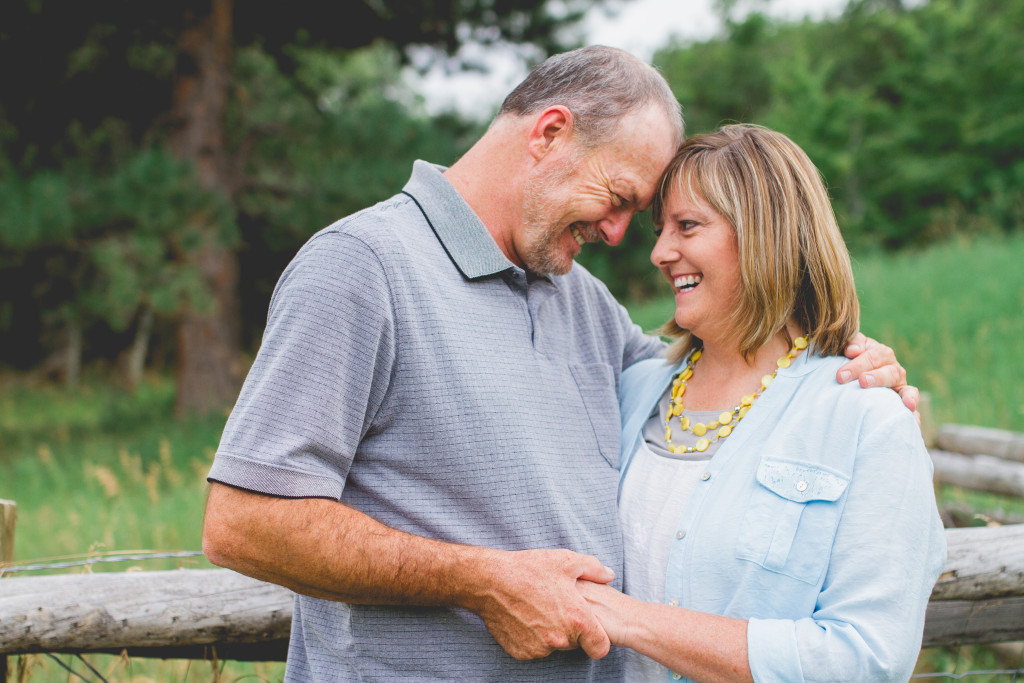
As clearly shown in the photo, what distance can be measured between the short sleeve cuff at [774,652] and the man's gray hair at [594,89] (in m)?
1.34

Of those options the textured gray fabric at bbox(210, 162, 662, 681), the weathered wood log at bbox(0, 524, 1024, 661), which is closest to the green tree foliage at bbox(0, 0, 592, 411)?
the weathered wood log at bbox(0, 524, 1024, 661)

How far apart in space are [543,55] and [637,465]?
817cm

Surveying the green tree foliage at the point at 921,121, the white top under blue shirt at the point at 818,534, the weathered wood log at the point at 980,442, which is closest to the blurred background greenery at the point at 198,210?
the weathered wood log at the point at 980,442

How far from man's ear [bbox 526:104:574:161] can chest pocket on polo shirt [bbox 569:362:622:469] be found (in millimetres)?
617

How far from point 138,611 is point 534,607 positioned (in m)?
1.20

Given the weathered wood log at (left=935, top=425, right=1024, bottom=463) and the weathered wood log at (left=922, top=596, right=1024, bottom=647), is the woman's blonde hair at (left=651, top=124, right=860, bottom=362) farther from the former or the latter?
the weathered wood log at (left=935, top=425, right=1024, bottom=463)

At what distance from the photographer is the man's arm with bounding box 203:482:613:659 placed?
1.58 metres

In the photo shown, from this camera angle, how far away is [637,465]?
2.23 meters

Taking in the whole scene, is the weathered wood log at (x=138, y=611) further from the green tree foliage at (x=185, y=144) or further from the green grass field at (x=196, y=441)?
the green tree foliage at (x=185, y=144)

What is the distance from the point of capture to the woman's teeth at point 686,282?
2219 millimetres

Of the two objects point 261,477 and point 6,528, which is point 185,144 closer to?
point 6,528

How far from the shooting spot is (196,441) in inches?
307

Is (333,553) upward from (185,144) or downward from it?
downward

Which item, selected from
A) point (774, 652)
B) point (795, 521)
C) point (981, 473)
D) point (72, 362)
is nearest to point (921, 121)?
point (981, 473)
